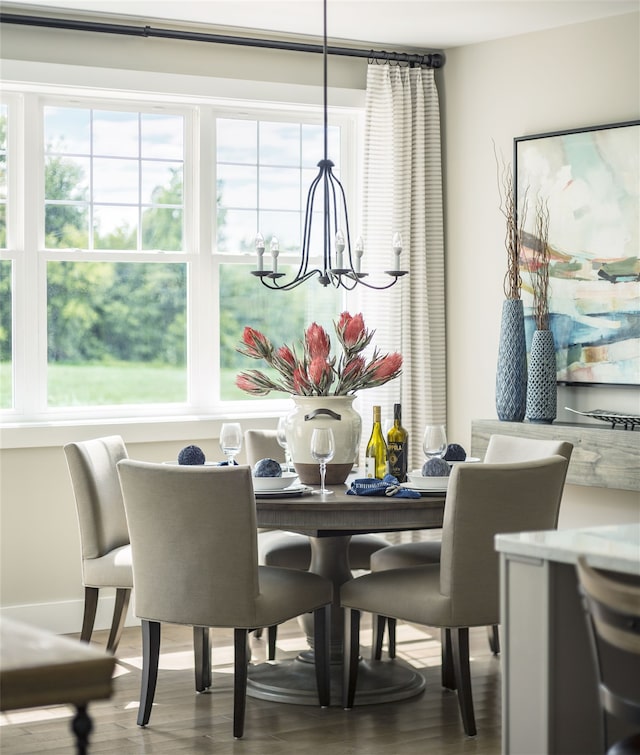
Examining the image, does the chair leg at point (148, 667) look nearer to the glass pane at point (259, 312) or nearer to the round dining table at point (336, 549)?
the round dining table at point (336, 549)

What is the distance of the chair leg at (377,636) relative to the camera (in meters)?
4.57

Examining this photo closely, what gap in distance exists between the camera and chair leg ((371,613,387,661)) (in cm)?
457

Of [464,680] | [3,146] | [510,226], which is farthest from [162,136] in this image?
[464,680]

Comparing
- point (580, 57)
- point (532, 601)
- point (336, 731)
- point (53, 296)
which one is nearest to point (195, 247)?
point (53, 296)

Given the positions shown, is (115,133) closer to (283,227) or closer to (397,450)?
(283,227)

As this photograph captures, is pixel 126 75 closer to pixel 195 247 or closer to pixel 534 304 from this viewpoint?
pixel 195 247

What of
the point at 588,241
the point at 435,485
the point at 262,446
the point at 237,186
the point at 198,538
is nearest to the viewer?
the point at 198,538

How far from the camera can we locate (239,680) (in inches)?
144

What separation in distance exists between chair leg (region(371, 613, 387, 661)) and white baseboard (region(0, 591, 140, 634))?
1.19m

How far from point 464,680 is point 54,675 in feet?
7.55

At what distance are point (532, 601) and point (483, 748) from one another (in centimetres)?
127

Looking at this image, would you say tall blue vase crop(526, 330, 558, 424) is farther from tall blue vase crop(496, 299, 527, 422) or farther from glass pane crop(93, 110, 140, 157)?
glass pane crop(93, 110, 140, 157)

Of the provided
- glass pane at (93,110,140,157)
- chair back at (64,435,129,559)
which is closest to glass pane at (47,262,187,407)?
glass pane at (93,110,140,157)

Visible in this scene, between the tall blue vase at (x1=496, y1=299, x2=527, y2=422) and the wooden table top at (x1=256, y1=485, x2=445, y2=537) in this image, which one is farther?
the tall blue vase at (x1=496, y1=299, x2=527, y2=422)
